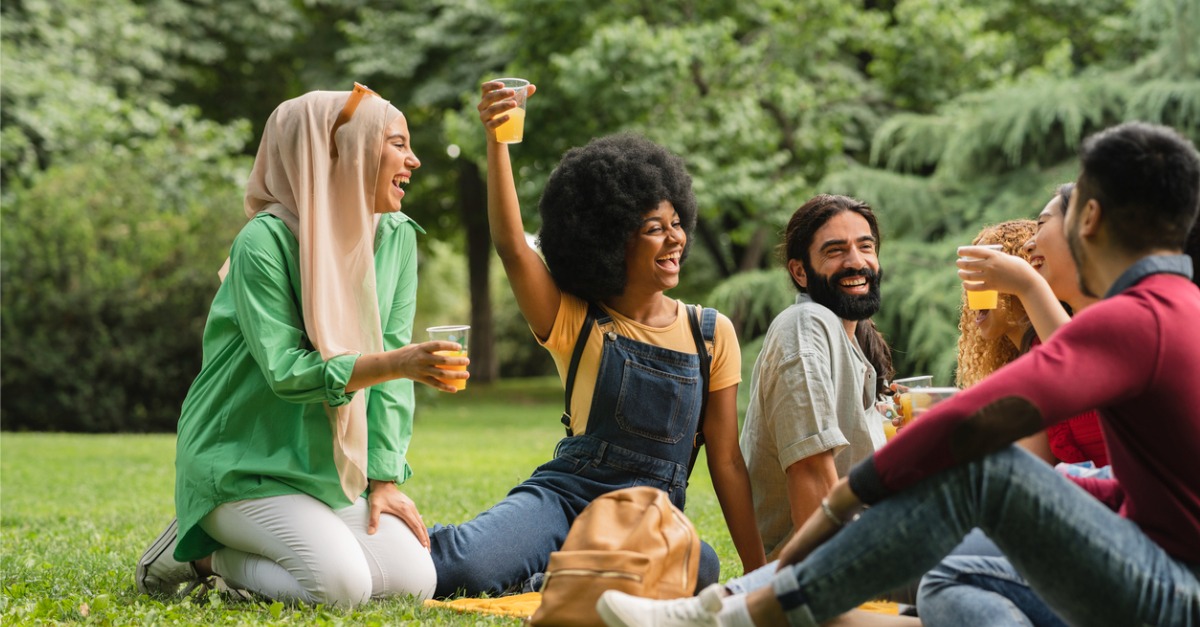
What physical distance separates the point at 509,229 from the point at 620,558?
1332 mm

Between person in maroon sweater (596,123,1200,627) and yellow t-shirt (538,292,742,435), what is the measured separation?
1.50 metres

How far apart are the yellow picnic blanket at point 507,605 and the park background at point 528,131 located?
488 cm

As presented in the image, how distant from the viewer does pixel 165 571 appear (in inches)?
173

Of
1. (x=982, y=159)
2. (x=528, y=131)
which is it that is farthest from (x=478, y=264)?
(x=982, y=159)

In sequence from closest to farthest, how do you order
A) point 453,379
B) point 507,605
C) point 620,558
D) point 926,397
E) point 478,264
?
point 926,397 < point 620,558 < point 453,379 < point 507,605 < point 478,264

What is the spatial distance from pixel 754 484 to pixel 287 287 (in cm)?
190

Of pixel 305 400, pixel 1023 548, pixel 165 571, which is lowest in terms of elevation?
pixel 165 571

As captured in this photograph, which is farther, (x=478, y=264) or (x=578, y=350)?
(x=478, y=264)

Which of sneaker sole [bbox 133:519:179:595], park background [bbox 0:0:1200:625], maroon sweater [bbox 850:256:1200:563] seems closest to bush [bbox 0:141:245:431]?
park background [bbox 0:0:1200:625]

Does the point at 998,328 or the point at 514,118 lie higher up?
the point at 514,118

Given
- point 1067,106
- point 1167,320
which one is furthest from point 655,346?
point 1067,106

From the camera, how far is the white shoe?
3020 millimetres

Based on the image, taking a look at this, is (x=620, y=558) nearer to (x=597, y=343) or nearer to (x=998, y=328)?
Answer: (x=597, y=343)

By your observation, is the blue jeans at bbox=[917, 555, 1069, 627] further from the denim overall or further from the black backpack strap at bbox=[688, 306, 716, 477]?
the black backpack strap at bbox=[688, 306, 716, 477]
